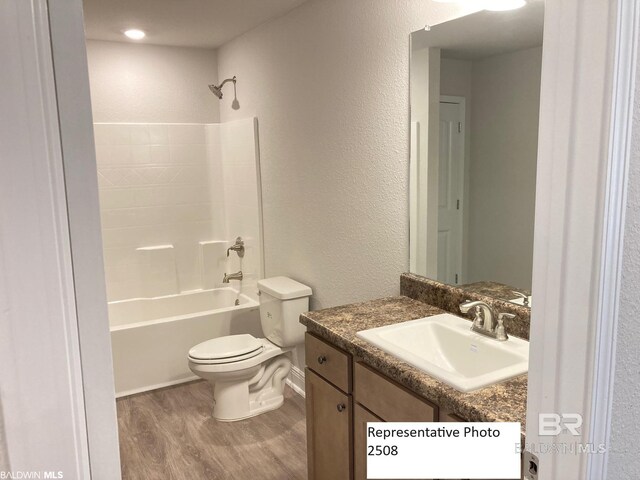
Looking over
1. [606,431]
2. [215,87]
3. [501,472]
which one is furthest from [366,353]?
[215,87]

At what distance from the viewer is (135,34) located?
3.69 m

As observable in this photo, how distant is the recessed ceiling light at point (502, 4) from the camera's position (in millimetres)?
1811

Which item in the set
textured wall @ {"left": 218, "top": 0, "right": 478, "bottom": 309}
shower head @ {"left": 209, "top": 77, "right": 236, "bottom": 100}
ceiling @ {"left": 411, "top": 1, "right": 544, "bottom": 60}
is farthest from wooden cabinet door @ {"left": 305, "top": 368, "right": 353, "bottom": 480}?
shower head @ {"left": 209, "top": 77, "right": 236, "bottom": 100}

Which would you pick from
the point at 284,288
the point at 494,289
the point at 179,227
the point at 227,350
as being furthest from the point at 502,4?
the point at 179,227

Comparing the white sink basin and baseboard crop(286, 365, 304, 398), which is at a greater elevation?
the white sink basin

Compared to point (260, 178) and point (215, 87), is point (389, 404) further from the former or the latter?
point (215, 87)

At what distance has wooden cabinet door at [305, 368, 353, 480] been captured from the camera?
1.90m

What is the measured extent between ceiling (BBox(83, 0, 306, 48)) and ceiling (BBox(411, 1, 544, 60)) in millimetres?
1179

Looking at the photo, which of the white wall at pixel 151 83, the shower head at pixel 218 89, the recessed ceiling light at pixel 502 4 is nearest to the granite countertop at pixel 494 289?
the recessed ceiling light at pixel 502 4

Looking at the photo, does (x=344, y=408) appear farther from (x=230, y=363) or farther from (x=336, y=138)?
(x=336, y=138)

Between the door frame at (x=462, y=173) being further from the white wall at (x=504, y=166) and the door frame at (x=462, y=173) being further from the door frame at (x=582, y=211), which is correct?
the door frame at (x=582, y=211)

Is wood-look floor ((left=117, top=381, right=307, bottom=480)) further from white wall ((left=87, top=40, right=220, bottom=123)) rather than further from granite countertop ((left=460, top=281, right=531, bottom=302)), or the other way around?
white wall ((left=87, top=40, right=220, bottom=123))

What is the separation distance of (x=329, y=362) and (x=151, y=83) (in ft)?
10.1
